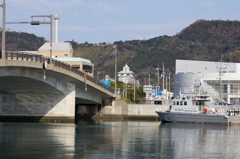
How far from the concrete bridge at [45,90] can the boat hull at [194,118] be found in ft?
36.8

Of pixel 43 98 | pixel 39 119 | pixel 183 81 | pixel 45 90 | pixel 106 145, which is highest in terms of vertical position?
pixel 183 81

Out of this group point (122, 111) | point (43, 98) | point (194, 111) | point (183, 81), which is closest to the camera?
point (43, 98)

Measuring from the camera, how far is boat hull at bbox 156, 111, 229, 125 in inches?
3672

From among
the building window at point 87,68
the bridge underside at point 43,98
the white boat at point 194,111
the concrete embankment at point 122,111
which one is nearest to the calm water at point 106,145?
the bridge underside at point 43,98

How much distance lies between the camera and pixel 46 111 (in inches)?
3349

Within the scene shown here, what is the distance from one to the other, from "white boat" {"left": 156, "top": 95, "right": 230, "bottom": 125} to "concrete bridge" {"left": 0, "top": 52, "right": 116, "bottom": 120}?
11574 mm

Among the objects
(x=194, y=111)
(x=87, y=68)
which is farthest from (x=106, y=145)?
(x=87, y=68)

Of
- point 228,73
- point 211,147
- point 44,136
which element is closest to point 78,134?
point 44,136

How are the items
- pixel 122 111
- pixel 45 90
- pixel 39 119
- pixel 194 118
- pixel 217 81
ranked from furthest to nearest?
pixel 217 81, pixel 122 111, pixel 194 118, pixel 39 119, pixel 45 90

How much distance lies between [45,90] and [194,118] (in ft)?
84.4

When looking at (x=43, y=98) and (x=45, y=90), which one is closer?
(x=45, y=90)

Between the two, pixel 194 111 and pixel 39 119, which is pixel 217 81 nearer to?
pixel 194 111

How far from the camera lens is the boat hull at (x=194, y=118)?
93.3 m

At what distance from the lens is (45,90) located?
8275 centimetres
